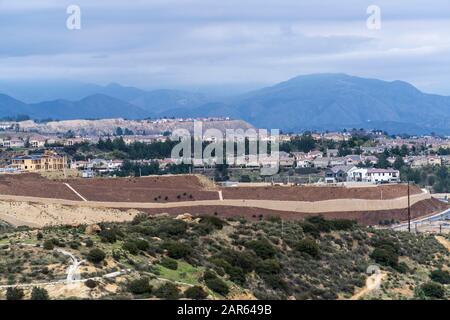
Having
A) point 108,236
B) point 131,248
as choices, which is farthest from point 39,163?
point 131,248

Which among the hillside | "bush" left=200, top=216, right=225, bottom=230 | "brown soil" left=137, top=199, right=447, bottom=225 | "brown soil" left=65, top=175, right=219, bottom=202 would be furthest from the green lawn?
"brown soil" left=65, top=175, right=219, bottom=202

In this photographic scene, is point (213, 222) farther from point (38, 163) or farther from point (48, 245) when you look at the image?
point (38, 163)

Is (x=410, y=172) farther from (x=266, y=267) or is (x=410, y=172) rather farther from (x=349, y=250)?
(x=266, y=267)

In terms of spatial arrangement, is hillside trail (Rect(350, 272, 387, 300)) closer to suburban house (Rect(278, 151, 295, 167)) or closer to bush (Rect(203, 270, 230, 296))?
bush (Rect(203, 270, 230, 296))

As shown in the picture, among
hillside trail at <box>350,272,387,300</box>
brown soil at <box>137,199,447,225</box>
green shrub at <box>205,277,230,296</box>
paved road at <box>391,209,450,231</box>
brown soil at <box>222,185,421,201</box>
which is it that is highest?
green shrub at <box>205,277,230,296</box>

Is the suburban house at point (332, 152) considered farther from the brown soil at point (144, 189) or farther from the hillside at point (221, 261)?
the hillside at point (221, 261)

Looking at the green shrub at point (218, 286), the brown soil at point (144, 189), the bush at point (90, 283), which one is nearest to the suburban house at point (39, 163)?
the brown soil at point (144, 189)
